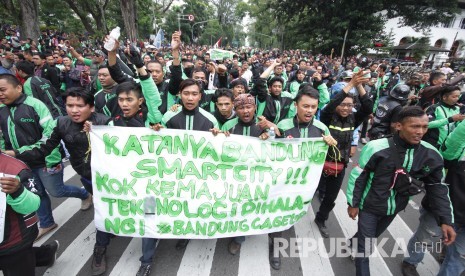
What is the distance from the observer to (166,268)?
295 cm

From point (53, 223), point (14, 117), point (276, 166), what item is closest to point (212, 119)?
point (276, 166)

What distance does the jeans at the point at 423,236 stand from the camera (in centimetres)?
275

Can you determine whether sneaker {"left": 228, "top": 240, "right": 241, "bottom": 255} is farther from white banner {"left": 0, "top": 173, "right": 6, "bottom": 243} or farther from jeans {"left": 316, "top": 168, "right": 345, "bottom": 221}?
white banner {"left": 0, "top": 173, "right": 6, "bottom": 243}

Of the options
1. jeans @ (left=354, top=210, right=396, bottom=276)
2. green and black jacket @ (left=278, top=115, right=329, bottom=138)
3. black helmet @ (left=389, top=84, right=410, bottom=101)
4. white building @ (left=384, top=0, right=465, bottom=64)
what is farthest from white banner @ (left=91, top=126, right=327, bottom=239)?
white building @ (left=384, top=0, right=465, bottom=64)

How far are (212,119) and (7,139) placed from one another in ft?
7.80

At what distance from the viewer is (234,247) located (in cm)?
326

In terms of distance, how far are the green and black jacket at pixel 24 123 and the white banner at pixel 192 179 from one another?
0.82 metres

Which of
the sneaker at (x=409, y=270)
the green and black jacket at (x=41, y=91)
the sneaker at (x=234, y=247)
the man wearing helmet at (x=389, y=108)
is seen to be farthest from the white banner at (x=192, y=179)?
the green and black jacket at (x=41, y=91)

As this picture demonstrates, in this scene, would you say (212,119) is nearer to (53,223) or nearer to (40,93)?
(53,223)

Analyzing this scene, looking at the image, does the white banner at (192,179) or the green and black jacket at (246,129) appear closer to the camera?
the white banner at (192,179)

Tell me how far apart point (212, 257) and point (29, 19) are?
17.3m

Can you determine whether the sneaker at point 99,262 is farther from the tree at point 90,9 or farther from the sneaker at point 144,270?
the tree at point 90,9

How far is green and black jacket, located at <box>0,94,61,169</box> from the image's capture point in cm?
281

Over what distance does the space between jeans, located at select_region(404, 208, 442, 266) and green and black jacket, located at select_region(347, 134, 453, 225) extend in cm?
39
